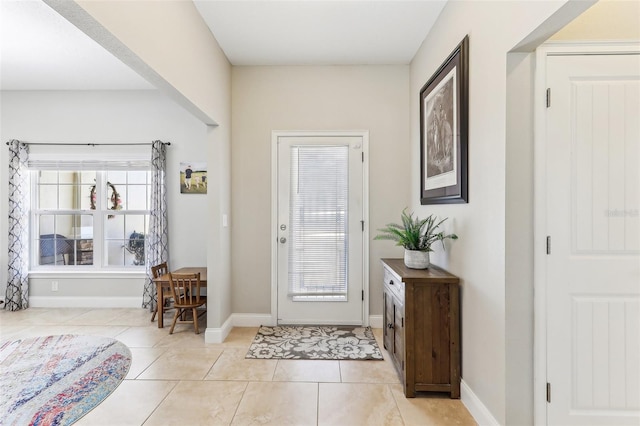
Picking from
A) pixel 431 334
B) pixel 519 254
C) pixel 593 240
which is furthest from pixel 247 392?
pixel 593 240

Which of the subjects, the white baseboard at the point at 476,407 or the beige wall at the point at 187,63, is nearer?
the beige wall at the point at 187,63

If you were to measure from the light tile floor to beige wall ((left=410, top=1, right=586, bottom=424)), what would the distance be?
0.45 m

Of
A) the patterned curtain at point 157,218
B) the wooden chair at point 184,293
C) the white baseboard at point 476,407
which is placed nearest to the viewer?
the white baseboard at point 476,407

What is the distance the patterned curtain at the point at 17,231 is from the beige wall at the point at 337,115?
9.65 feet

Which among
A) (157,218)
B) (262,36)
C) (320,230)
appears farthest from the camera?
(157,218)

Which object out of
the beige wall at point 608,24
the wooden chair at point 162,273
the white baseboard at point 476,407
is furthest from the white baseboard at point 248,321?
the beige wall at point 608,24

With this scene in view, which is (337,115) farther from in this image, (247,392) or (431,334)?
(247,392)

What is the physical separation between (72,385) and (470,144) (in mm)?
3224

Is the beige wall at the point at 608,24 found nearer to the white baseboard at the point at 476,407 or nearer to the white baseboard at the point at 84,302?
the white baseboard at the point at 476,407

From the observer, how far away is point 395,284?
2.35 m

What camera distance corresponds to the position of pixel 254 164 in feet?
10.9

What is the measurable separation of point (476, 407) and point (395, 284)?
2.91 ft

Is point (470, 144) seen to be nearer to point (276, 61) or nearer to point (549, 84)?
point (549, 84)

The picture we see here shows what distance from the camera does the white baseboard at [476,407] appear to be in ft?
5.59
